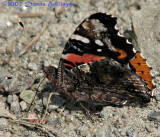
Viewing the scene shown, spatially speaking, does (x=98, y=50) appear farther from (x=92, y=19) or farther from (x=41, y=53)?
(x=41, y=53)

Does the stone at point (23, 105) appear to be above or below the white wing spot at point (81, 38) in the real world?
below

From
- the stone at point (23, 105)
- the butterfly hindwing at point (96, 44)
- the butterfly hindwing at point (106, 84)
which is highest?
the butterfly hindwing at point (96, 44)

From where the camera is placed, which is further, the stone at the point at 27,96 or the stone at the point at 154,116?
the stone at the point at 27,96

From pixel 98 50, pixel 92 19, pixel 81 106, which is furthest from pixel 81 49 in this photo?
pixel 81 106

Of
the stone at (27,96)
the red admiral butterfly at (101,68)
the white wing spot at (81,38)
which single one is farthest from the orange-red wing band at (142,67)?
the stone at (27,96)

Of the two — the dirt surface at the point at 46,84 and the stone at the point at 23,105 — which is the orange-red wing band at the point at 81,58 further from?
the stone at the point at 23,105

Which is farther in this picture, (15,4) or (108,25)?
(15,4)

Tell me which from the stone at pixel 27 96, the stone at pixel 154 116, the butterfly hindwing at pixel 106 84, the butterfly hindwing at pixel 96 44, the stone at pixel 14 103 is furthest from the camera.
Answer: the stone at pixel 27 96

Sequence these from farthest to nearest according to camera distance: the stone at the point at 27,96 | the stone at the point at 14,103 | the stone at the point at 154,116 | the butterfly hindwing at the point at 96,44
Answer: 1. the stone at the point at 27,96
2. the stone at the point at 14,103
3. the stone at the point at 154,116
4. the butterfly hindwing at the point at 96,44
